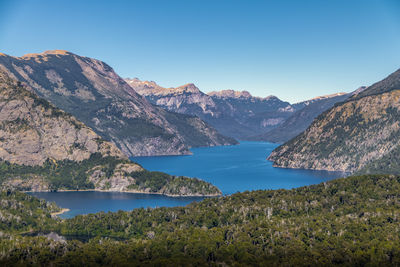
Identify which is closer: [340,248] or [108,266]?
[108,266]

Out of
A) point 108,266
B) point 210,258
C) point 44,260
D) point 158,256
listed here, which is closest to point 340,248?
point 210,258

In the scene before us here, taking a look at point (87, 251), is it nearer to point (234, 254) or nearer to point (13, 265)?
point (13, 265)

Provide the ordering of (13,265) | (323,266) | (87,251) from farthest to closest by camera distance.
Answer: (87,251) < (13,265) < (323,266)

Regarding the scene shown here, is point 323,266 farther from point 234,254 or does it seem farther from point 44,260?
point 44,260

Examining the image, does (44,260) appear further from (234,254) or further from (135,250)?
(234,254)

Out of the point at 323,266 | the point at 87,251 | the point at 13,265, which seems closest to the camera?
the point at 323,266

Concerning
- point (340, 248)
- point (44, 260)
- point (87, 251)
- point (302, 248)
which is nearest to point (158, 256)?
point (87, 251)

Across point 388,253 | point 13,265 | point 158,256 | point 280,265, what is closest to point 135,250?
point 158,256

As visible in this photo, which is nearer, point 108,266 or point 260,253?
point 108,266
